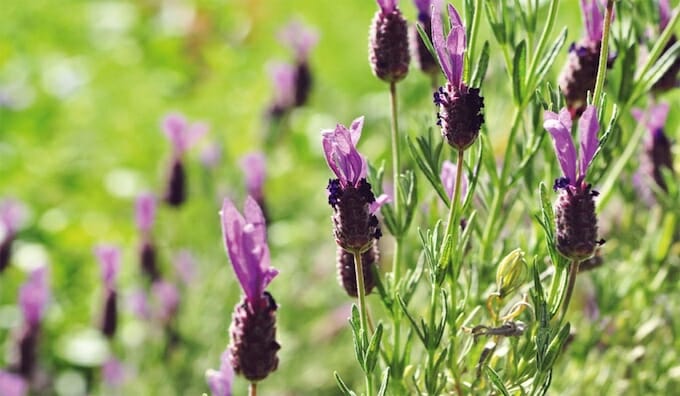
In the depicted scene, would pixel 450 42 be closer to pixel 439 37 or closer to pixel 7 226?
pixel 439 37

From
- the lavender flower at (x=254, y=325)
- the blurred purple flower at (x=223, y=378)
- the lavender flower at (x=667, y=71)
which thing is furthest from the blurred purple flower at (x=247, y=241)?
the lavender flower at (x=667, y=71)

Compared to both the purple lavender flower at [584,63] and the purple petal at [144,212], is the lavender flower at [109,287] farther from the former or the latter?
the purple lavender flower at [584,63]

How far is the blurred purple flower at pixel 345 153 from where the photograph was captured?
1.90 ft

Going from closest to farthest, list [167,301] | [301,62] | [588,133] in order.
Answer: [588,133] < [167,301] < [301,62]

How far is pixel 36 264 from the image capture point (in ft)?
6.16

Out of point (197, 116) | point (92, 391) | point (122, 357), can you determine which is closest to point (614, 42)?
point (122, 357)

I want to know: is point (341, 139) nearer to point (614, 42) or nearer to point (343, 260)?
point (343, 260)

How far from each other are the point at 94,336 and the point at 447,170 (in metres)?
1.14

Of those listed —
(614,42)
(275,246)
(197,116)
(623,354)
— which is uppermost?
(197,116)

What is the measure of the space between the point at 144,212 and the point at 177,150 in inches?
4.3

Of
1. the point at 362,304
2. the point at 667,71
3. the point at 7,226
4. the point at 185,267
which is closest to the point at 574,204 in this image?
the point at 362,304

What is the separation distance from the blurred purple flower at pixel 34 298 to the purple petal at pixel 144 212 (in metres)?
0.20

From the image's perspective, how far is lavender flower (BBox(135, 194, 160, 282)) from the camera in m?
1.53

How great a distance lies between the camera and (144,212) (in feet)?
5.06
